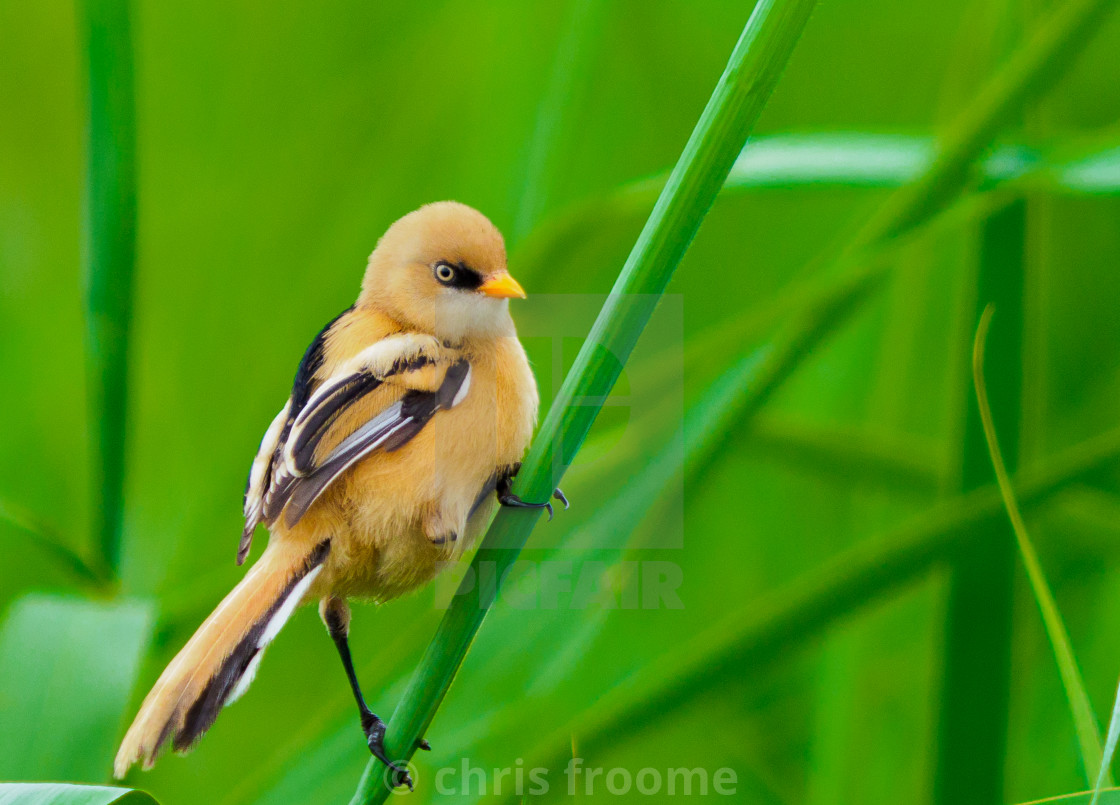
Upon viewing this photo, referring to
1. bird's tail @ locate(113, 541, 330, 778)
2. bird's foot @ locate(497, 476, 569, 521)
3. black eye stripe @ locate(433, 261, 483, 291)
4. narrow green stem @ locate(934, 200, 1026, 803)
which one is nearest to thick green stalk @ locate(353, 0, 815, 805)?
bird's foot @ locate(497, 476, 569, 521)

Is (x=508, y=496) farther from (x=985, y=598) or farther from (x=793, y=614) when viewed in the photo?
→ (x=985, y=598)

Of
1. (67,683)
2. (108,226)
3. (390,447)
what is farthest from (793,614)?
(108,226)

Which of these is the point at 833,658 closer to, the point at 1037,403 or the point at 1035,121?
the point at 1037,403

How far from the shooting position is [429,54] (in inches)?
92.2

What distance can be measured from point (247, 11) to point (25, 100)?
2.06 ft

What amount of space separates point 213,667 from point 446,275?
823 millimetres

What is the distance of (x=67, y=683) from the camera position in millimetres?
1396

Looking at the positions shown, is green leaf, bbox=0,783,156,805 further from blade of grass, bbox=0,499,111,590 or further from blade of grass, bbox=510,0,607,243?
blade of grass, bbox=510,0,607,243

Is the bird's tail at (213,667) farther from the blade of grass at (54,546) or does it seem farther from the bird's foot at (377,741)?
the blade of grass at (54,546)

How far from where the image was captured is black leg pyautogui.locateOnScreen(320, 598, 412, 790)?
46.6 inches

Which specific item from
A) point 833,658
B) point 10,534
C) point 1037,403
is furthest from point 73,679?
point 1037,403

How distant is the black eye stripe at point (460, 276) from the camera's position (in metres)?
1.59

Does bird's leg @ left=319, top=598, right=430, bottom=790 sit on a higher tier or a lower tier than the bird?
lower

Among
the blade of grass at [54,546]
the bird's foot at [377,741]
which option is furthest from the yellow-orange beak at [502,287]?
the blade of grass at [54,546]
